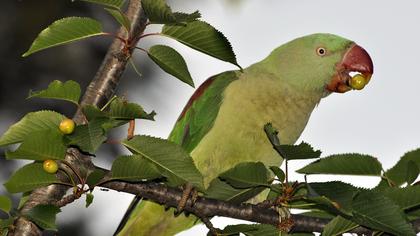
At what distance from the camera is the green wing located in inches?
171

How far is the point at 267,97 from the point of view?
4473 millimetres

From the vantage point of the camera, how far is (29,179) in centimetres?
274

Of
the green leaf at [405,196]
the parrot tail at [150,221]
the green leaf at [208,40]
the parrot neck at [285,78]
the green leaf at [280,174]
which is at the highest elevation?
the parrot neck at [285,78]

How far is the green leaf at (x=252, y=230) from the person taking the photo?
2964mm

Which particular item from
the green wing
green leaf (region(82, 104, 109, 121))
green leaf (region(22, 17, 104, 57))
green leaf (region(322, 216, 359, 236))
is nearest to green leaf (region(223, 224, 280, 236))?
green leaf (region(322, 216, 359, 236))

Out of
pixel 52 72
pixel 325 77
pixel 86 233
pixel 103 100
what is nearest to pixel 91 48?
pixel 52 72

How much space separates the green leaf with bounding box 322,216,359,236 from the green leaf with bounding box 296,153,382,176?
0.21 metres

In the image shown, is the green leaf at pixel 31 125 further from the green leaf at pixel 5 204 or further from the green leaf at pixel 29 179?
the green leaf at pixel 5 204

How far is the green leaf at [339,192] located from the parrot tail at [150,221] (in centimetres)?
176

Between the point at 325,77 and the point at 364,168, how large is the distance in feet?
6.50

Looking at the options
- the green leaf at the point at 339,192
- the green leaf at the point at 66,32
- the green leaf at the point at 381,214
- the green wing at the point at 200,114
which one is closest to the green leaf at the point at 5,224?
the green leaf at the point at 66,32

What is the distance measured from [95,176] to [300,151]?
2.68 ft

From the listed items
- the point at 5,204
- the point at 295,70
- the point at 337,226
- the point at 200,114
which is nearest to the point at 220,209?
the point at 337,226

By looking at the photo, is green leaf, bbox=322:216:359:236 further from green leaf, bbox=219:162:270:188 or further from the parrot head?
the parrot head
